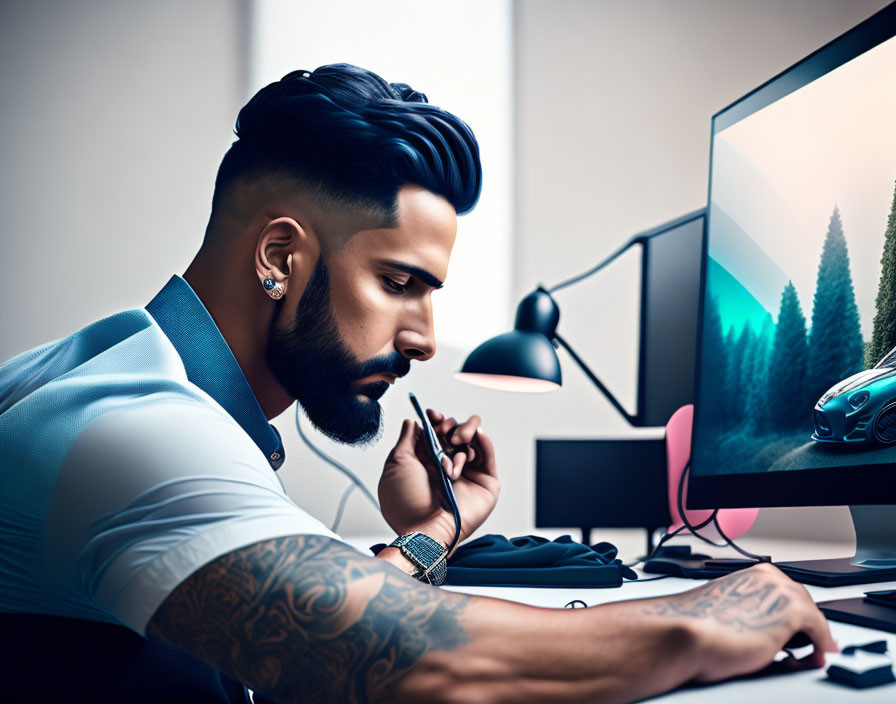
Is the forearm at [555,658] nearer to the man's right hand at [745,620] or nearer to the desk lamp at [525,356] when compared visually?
the man's right hand at [745,620]

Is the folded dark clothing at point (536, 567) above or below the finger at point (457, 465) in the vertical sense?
below

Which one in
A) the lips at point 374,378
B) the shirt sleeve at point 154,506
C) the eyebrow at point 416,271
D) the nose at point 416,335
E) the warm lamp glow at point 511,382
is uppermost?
the eyebrow at point 416,271

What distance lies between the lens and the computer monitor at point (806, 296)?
84cm

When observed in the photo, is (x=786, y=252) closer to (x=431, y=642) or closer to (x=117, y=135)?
(x=431, y=642)

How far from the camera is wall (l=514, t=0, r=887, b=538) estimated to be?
2213 millimetres

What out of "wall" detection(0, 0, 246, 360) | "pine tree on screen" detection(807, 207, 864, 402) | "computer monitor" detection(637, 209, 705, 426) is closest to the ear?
"pine tree on screen" detection(807, 207, 864, 402)

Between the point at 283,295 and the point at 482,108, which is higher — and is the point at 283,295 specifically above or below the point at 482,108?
below

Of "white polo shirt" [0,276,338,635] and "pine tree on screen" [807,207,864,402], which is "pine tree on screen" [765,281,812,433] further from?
"white polo shirt" [0,276,338,635]

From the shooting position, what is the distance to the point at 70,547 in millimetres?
510

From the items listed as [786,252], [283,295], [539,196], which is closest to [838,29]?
[539,196]

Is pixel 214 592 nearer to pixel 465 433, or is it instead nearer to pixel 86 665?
pixel 86 665

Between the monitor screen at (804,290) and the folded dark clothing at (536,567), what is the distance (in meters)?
0.23

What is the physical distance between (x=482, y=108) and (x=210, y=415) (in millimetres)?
1890

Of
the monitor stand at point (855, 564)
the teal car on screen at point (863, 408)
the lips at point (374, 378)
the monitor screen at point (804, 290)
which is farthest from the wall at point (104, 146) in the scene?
the teal car on screen at point (863, 408)
